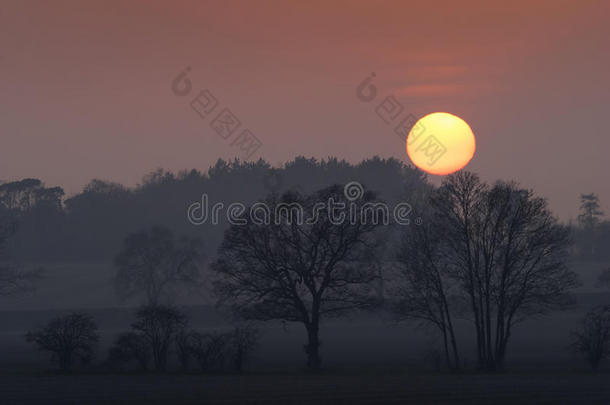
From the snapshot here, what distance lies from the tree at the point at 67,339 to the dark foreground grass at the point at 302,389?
3.00 metres

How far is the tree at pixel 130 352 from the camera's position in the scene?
130ft

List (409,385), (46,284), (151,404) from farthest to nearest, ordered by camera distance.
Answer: (46,284)
(409,385)
(151,404)

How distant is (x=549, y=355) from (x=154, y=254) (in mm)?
62430

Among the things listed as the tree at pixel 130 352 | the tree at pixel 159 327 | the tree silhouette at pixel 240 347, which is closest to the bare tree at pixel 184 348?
the tree at pixel 159 327

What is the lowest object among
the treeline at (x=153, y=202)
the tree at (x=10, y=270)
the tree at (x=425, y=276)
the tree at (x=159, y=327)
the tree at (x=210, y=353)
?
the tree at (x=210, y=353)

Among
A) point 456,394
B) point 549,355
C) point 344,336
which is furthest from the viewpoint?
point 344,336

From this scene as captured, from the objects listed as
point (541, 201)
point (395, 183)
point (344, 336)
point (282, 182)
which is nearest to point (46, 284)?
point (282, 182)

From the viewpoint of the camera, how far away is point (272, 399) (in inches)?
1156

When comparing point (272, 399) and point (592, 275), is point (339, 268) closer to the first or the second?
point (272, 399)

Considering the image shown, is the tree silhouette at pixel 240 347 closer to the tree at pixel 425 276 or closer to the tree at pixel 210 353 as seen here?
the tree at pixel 210 353

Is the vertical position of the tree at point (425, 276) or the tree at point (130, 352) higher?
the tree at point (425, 276)

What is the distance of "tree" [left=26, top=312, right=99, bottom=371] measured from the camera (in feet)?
131

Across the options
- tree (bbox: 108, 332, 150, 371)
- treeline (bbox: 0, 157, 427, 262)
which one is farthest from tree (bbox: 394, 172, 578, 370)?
treeline (bbox: 0, 157, 427, 262)

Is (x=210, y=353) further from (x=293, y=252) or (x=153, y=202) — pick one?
(x=153, y=202)
